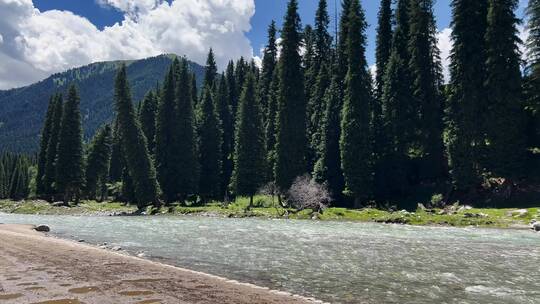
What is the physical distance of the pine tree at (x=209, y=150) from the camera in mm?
82938

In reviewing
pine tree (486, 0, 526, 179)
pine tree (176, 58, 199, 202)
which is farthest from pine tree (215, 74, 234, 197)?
pine tree (486, 0, 526, 179)

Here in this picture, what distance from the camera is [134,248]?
25.7 metres

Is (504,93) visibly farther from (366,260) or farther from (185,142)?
(185,142)

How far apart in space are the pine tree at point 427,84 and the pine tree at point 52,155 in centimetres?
7118

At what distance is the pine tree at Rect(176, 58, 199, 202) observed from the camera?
77.4 metres

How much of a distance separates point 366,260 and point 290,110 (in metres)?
52.3

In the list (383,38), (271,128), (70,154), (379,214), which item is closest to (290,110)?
(271,128)

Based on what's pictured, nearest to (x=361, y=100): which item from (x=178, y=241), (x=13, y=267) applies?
(x=178, y=241)

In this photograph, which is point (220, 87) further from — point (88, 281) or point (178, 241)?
point (88, 281)

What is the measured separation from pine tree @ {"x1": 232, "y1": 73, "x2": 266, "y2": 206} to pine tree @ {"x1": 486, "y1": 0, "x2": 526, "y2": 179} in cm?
3459

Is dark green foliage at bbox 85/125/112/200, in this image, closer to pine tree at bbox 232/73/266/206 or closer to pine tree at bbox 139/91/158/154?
pine tree at bbox 139/91/158/154

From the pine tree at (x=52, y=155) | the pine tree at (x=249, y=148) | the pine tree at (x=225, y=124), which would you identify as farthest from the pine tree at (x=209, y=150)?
the pine tree at (x=52, y=155)

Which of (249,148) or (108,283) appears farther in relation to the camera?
(249,148)

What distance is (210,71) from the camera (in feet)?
392
